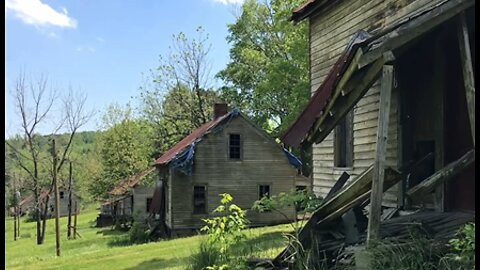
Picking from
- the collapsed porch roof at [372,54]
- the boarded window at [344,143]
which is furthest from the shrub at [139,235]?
the collapsed porch roof at [372,54]

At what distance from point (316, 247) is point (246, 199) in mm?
22881

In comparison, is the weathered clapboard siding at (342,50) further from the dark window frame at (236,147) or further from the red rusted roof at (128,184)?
the red rusted roof at (128,184)

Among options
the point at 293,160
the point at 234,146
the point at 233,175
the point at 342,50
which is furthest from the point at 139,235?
the point at 342,50

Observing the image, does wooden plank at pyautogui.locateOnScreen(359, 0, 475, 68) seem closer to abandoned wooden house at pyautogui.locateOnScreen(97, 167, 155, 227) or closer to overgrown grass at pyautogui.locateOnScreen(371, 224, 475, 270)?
overgrown grass at pyautogui.locateOnScreen(371, 224, 475, 270)

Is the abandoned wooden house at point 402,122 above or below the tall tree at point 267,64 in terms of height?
below

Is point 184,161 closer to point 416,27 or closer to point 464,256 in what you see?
point 416,27

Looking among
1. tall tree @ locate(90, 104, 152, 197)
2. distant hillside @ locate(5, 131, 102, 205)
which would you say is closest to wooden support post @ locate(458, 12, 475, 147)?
distant hillside @ locate(5, 131, 102, 205)

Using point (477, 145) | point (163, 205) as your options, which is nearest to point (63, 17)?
point (163, 205)

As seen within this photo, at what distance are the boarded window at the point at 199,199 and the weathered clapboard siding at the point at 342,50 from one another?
15492 millimetres

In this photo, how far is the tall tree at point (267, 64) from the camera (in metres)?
33.1

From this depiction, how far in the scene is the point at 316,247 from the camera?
7.07 m

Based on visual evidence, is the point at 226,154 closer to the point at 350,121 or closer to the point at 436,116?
the point at 350,121

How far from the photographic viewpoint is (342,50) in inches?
504

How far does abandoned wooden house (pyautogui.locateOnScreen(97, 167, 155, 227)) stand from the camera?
44.3m
